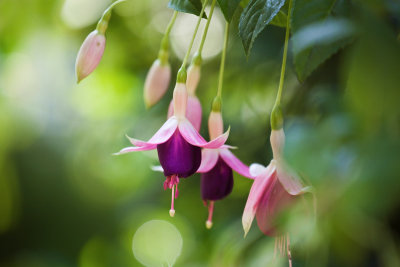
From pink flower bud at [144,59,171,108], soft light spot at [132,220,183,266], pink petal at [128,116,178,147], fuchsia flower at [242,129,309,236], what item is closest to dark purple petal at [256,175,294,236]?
fuchsia flower at [242,129,309,236]

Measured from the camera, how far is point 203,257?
167 cm

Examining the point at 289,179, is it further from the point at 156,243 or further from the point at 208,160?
the point at 156,243

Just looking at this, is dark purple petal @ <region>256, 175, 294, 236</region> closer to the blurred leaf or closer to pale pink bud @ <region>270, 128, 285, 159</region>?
pale pink bud @ <region>270, 128, 285, 159</region>

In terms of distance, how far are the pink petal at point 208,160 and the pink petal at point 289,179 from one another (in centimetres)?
10

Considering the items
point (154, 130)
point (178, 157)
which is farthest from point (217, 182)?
point (154, 130)

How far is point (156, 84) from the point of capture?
736 mm

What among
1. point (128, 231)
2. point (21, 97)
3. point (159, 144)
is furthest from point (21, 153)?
point (159, 144)

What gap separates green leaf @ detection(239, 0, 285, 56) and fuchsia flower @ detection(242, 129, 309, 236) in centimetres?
14

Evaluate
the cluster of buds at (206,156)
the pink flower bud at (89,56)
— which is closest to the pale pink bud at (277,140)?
the cluster of buds at (206,156)

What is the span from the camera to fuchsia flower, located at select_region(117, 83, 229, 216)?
0.54 m

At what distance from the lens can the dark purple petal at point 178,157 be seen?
21.3 inches

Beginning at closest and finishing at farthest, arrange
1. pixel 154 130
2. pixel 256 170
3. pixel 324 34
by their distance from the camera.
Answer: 1. pixel 324 34
2. pixel 256 170
3. pixel 154 130

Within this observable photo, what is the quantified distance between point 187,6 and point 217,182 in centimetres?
22

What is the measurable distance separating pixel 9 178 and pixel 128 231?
0.97 metres
